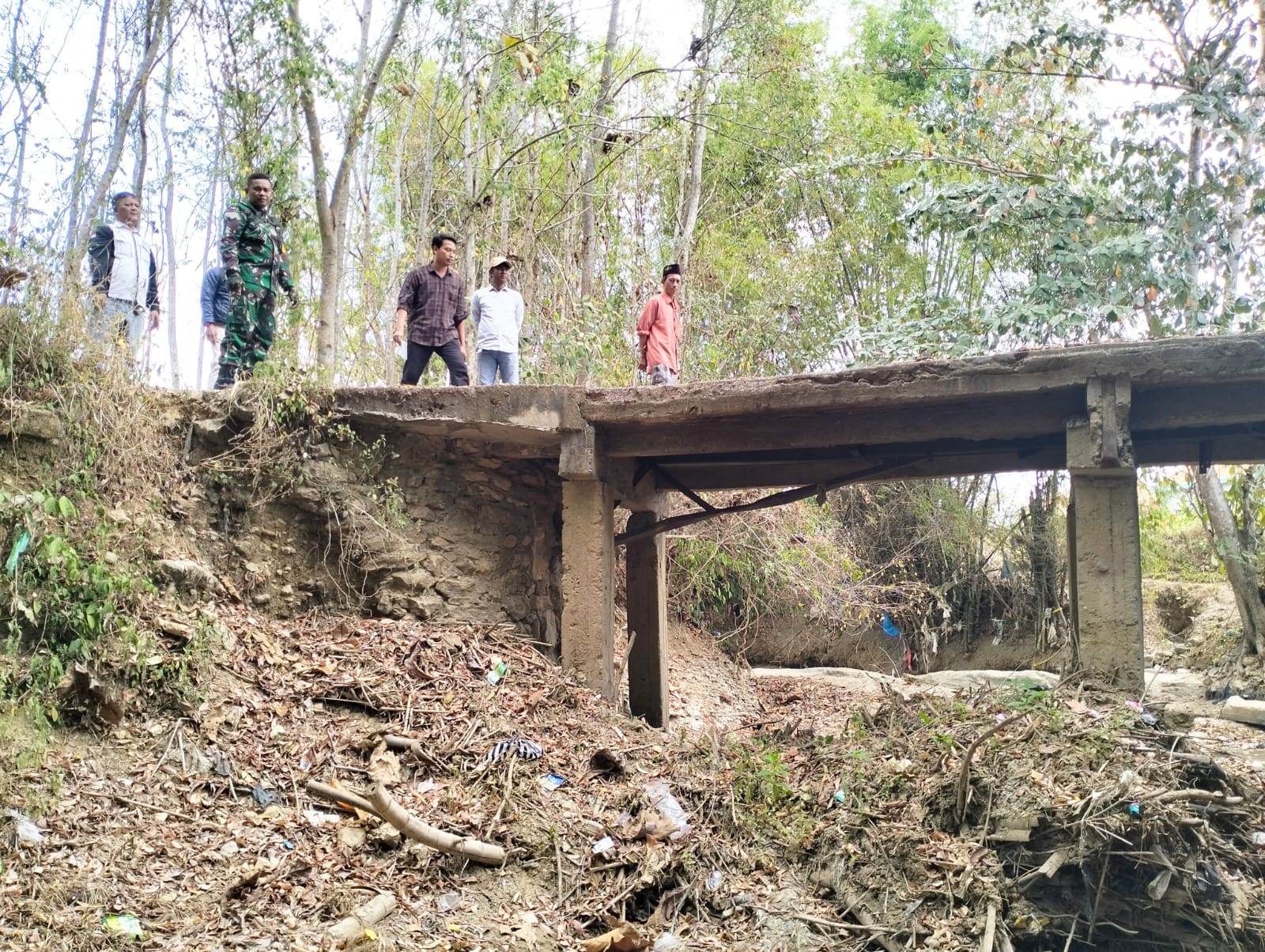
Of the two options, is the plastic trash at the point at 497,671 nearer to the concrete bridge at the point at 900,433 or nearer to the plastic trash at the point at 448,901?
the concrete bridge at the point at 900,433

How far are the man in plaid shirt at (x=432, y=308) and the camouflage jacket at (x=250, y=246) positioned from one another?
98cm

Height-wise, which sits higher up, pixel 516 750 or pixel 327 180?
pixel 327 180

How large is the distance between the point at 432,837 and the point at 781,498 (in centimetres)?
402

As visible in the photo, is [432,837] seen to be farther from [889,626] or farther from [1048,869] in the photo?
[889,626]

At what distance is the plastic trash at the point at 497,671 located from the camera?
7086mm

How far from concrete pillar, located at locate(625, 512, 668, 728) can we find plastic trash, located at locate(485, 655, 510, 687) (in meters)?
1.94

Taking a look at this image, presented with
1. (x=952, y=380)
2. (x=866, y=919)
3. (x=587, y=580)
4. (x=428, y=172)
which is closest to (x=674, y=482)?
(x=587, y=580)

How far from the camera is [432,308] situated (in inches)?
316

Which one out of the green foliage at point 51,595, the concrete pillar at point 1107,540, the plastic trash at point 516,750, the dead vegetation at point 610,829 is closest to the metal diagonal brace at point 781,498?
the concrete pillar at point 1107,540

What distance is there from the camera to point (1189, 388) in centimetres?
622

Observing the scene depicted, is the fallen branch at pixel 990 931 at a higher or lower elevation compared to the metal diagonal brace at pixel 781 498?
lower

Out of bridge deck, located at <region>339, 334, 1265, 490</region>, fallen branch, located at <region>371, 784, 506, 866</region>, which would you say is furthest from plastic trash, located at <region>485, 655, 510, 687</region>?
fallen branch, located at <region>371, 784, 506, 866</region>

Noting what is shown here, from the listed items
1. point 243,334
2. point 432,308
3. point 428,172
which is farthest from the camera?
point 428,172

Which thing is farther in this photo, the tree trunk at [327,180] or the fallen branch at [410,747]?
the tree trunk at [327,180]
